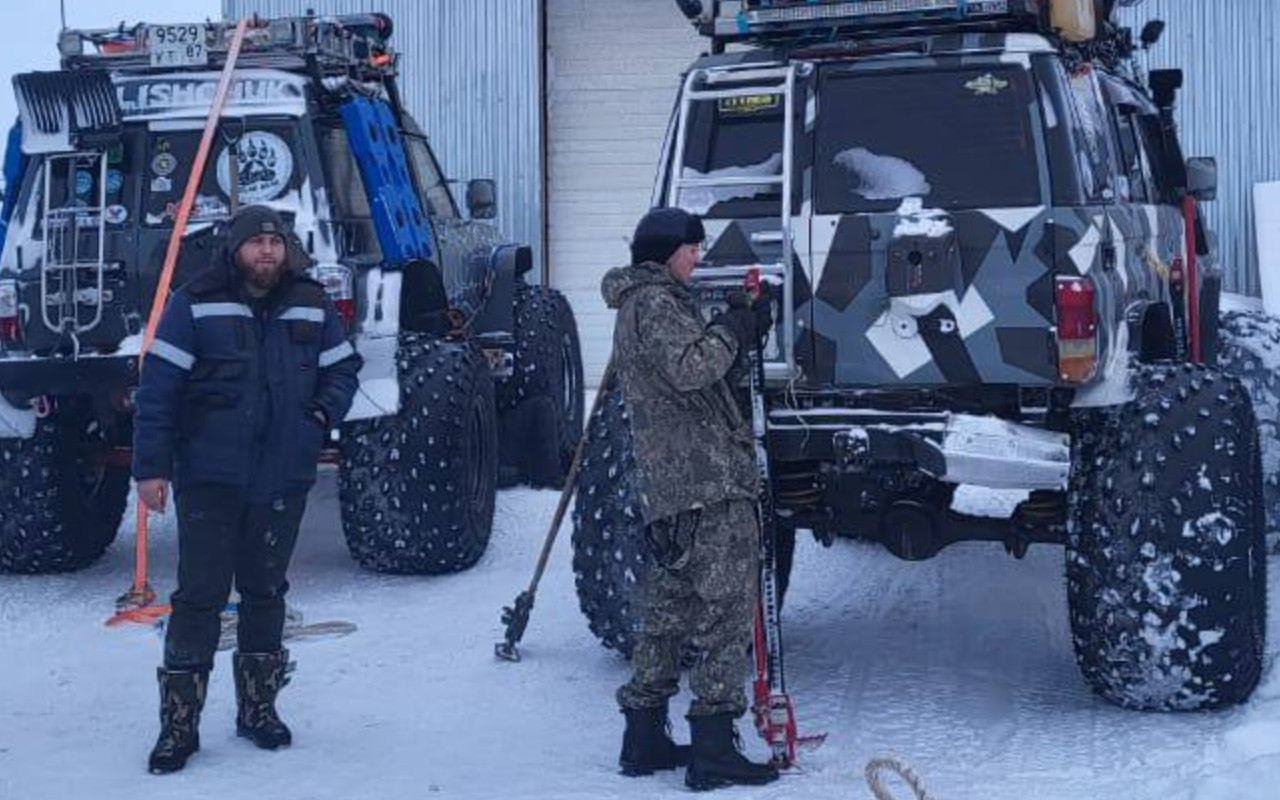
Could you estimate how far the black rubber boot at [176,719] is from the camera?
595cm

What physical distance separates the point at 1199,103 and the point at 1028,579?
830cm

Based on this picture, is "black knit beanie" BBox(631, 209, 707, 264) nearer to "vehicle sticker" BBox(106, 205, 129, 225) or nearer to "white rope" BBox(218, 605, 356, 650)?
"white rope" BBox(218, 605, 356, 650)

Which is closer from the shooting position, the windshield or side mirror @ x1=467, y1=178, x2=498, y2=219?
the windshield

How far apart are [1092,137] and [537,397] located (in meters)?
5.32

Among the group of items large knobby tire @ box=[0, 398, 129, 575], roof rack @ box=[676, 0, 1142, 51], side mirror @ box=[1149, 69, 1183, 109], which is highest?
roof rack @ box=[676, 0, 1142, 51]

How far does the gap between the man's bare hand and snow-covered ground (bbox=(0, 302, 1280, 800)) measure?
831 millimetres

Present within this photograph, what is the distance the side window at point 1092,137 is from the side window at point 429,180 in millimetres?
4229

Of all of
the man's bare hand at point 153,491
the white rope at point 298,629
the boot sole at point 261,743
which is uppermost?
the man's bare hand at point 153,491

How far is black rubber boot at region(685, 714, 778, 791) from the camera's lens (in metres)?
5.59

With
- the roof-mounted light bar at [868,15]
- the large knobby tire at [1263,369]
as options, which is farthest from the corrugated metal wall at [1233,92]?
the roof-mounted light bar at [868,15]

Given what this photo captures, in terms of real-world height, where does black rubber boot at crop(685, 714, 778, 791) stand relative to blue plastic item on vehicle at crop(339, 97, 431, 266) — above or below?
below

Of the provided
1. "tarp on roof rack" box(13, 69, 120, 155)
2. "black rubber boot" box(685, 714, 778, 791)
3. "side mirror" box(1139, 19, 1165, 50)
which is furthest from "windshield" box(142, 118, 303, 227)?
"black rubber boot" box(685, 714, 778, 791)

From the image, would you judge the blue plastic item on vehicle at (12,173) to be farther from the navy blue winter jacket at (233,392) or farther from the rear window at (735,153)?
the rear window at (735,153)

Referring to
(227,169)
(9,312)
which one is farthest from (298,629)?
(227,169)
